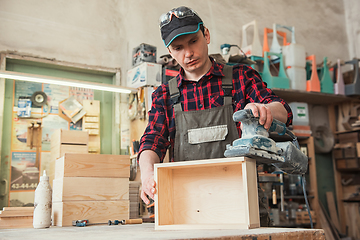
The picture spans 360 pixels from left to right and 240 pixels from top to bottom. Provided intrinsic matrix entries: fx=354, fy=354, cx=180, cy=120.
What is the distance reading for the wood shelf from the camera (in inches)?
196

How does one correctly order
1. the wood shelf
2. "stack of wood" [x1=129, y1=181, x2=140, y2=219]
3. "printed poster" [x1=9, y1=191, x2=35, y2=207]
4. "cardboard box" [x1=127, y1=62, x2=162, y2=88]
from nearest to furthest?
1. "stack of wood" [x1=129, y1=181, x2=140, y2=219]
2. "printed poster" [x1=9, y1=191, x2=35, y2=207]
3. "cardboard box" [x1=127, y1=62, x2=162, y2=88]
4. the wood shelf

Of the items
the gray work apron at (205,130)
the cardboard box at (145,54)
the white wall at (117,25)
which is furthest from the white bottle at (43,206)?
the white wall at (117,25)

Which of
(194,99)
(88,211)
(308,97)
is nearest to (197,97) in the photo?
(194,99)

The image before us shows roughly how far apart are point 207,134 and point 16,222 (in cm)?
124

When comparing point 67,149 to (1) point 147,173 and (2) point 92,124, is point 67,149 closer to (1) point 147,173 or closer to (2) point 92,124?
(2) point 92,124

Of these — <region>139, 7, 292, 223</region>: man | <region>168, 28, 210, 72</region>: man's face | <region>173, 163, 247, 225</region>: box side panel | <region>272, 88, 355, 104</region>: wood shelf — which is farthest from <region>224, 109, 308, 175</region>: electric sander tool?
<region>272, 88, 355, 104</region>: wood shelf

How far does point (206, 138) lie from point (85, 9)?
354 cm

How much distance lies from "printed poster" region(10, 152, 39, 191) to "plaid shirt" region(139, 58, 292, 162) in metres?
2.86

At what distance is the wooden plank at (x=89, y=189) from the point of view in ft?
7.11

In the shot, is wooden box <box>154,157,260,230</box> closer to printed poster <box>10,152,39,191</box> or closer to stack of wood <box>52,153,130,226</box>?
stack of wood <box>52,153,130,226</box>

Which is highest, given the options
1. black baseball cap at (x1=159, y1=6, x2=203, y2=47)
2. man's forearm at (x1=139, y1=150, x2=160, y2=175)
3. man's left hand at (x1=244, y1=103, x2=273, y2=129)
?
black baseball cap at (x1=159, y1=6, x2=203, y2=47)

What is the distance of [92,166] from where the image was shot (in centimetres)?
229

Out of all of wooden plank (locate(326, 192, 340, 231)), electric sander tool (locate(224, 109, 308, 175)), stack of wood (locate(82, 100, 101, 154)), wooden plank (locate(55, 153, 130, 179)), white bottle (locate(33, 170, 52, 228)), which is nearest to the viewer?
electric sander tool (locate(224, 109, 308, 175))

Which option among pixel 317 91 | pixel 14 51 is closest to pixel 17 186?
pixel 14 51
